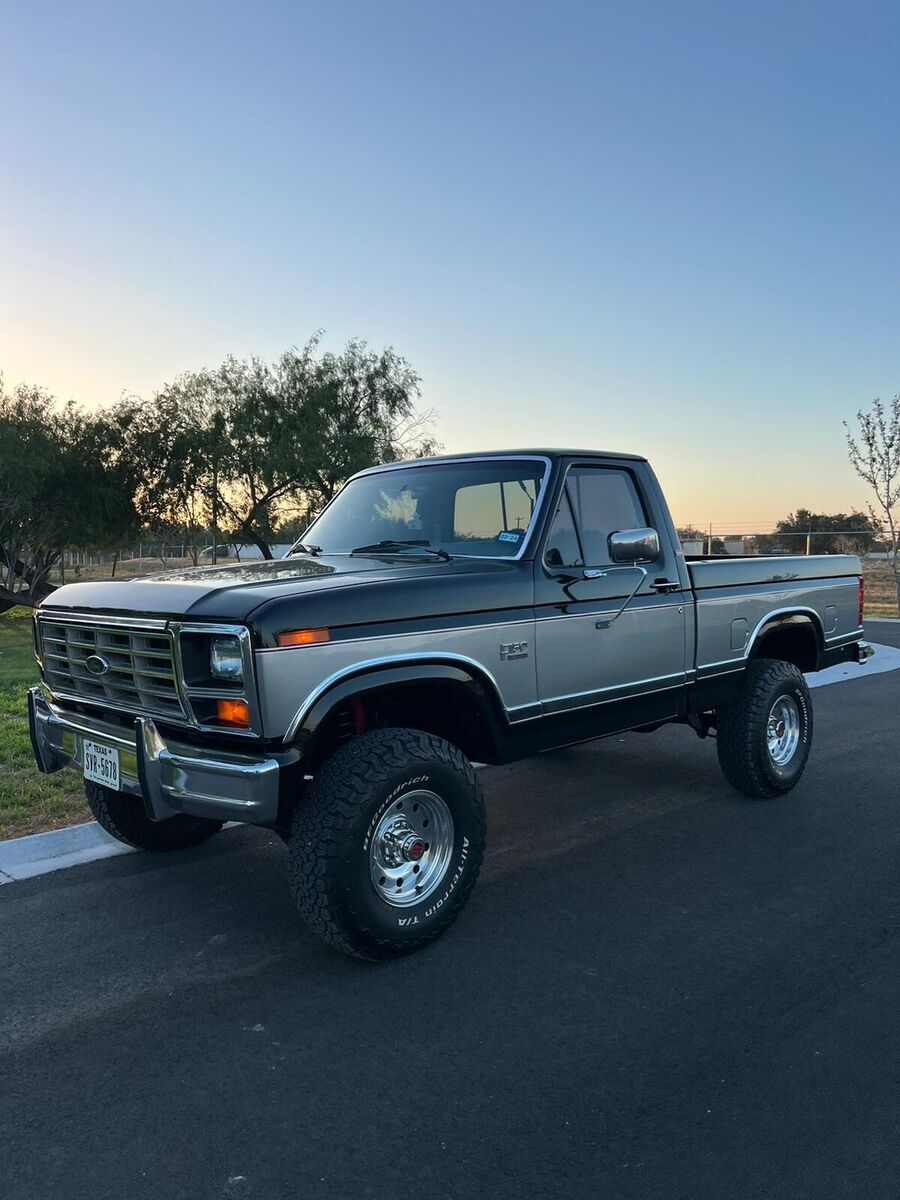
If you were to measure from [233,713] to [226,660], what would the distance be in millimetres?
205

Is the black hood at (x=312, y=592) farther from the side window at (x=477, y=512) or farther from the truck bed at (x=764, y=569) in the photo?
the truck bed at (x=764, y=569)

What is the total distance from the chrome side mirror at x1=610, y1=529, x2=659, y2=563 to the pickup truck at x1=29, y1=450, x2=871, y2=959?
12 mm

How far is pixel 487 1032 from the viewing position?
3.28 meters

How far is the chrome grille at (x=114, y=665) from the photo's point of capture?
12.3ft

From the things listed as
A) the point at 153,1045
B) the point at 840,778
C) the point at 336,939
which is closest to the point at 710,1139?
the point at 336,939

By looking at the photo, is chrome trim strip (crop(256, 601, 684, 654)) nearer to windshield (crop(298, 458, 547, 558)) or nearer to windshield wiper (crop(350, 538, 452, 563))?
windshield (crop(298, 458, 547, 558))

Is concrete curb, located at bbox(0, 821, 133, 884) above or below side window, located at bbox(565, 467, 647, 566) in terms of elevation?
below

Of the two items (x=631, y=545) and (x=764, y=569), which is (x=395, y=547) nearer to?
(x=631, y=545)

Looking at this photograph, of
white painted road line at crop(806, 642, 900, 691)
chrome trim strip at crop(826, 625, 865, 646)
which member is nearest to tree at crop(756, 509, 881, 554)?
white painted road line at crop(806, 642, 900, 691)

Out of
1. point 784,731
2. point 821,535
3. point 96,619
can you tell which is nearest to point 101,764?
point 96,619

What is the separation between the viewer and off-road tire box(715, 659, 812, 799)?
5.84 metres

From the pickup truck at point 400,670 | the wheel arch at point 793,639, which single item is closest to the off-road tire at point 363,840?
the pickup truck at point 400,670

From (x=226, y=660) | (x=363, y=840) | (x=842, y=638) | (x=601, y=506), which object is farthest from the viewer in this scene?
(x=842, y=638)

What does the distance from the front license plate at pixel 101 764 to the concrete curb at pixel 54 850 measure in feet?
3.34
